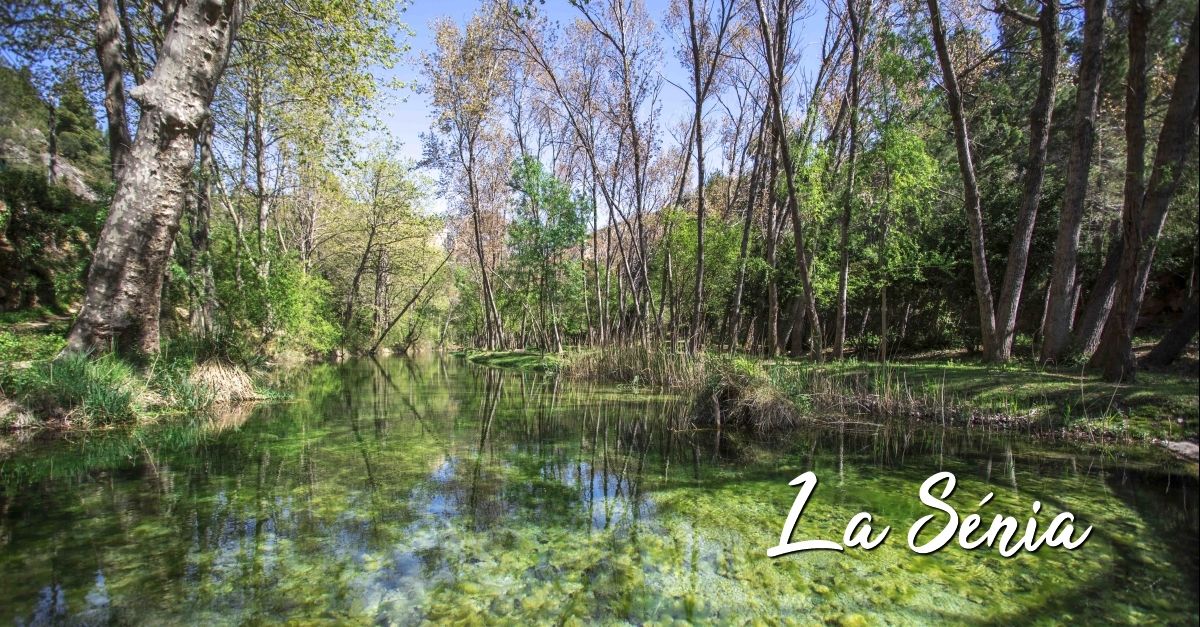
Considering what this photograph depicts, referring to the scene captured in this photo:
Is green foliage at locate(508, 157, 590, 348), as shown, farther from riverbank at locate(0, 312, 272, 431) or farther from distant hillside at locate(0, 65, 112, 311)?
riverbank at locate(0, 312, 272, 431)

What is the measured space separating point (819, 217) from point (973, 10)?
6.08 m

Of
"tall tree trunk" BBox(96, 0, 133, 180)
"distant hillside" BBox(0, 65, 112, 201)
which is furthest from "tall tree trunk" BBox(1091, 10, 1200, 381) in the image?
"distant hillside" BBox(0, 65, 112, 201)

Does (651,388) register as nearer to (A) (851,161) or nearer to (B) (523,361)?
(A) (851,161)

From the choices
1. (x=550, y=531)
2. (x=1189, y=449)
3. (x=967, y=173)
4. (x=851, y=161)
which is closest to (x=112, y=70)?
(x=550, y=531)

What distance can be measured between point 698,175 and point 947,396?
27.9 feet

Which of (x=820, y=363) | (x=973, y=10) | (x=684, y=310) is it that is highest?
(x=973, y=10)

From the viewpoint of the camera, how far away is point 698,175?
15.1m

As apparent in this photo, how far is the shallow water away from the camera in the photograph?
2.98 metres

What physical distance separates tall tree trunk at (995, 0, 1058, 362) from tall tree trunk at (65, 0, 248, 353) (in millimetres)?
13813

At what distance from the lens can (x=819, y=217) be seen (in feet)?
44.1

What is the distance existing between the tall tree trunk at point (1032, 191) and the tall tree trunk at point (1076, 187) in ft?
1.53

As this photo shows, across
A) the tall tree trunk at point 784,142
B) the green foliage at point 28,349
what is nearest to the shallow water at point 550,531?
the green foliage at point 28,349

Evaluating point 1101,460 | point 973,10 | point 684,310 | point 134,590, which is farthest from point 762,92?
point 134,590

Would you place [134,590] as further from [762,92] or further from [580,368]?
[762,92]
